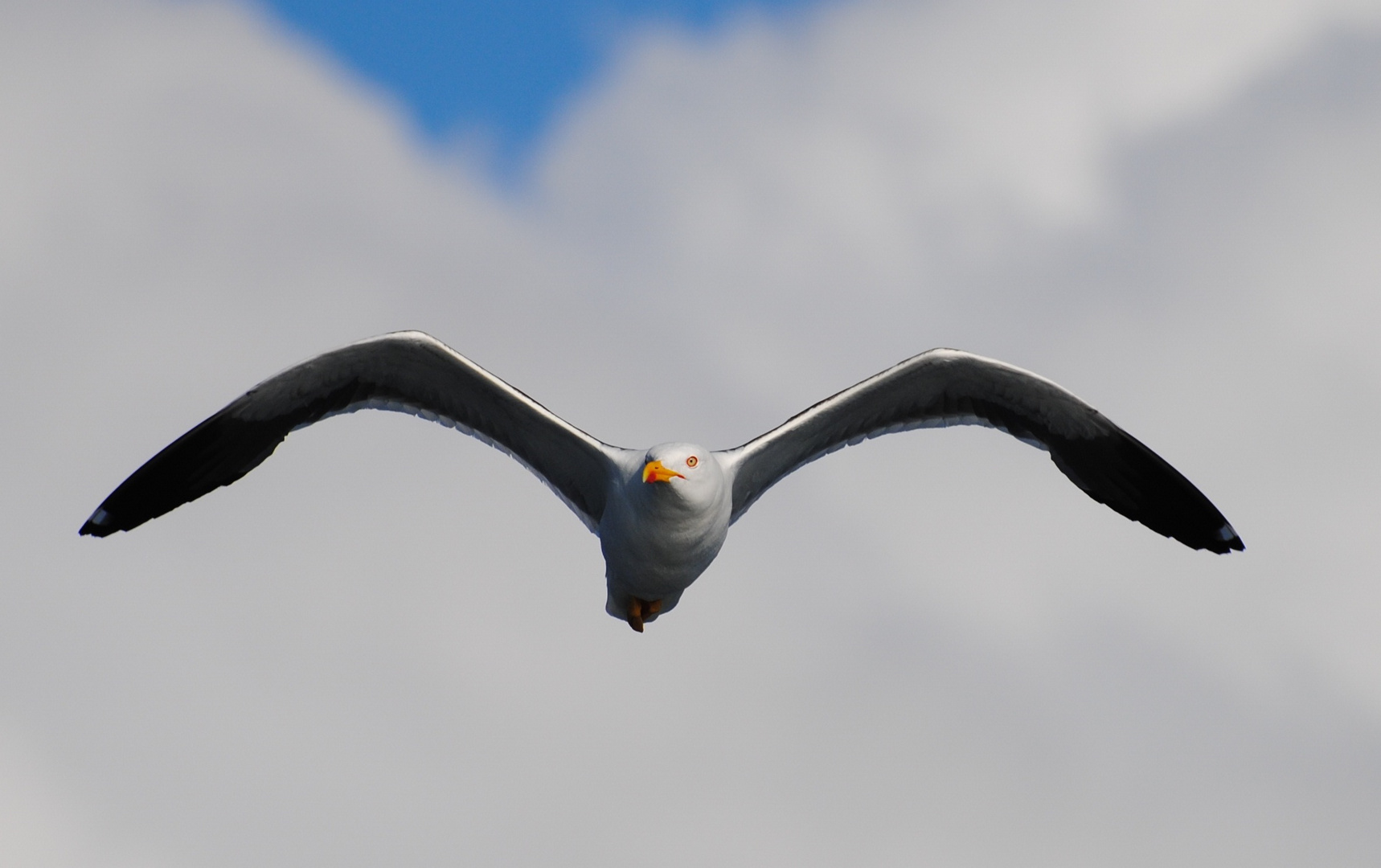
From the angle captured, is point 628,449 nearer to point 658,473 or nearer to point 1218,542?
point 658,473

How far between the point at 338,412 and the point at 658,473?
3982mm

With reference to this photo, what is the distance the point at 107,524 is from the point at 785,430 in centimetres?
688

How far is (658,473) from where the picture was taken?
14828 mm

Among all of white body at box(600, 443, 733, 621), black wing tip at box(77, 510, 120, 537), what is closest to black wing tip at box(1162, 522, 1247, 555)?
white body at box(600, 443, 733, 621)

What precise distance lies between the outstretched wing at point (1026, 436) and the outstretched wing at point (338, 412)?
1.76 metres

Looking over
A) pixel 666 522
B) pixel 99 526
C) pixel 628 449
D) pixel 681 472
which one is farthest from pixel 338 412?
pixel 681 472

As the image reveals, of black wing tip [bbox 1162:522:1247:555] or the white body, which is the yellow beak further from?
black wing tip [bbox 1162:522:1247:555]

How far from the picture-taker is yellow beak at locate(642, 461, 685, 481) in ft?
48.6

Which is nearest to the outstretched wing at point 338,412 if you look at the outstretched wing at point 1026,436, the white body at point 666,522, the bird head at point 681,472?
the white body at point 666,522

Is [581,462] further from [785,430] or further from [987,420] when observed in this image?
[987,420]

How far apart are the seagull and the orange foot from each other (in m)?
0.02

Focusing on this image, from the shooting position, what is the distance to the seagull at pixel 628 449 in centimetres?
1612

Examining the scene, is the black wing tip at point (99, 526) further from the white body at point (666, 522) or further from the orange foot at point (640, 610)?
the orange foot at point (640, 610)

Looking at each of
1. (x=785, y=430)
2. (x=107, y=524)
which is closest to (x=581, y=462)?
(x=785, y=430)
